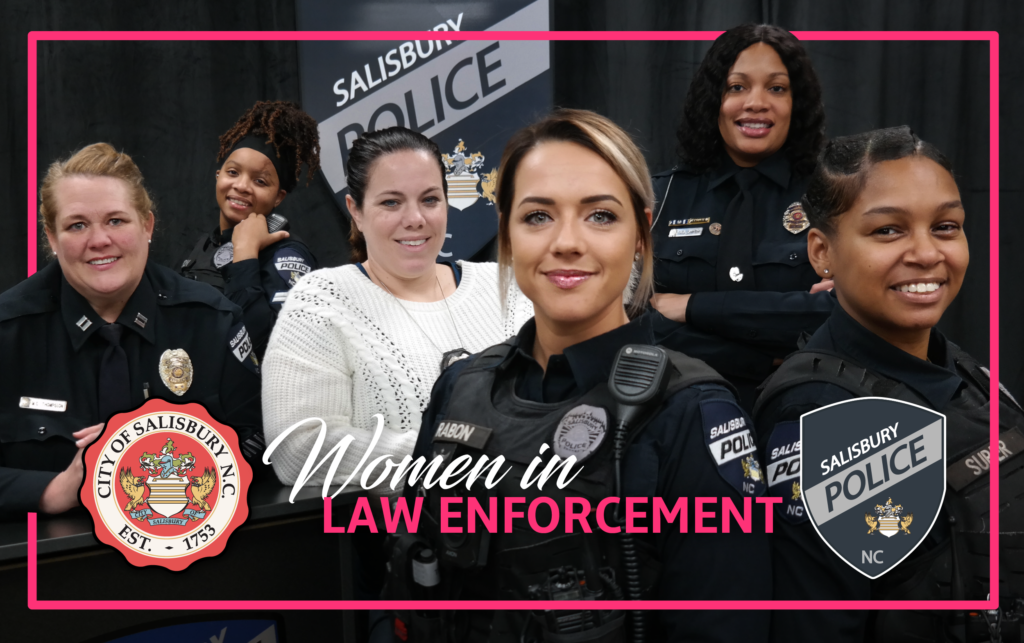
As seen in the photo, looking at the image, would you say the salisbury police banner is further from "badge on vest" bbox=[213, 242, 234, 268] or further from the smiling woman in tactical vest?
the smiling woman in tactical vest

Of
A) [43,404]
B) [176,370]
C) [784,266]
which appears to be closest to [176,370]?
[176,370]

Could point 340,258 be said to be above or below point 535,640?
above

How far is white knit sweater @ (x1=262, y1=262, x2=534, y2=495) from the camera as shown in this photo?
171 centimetres

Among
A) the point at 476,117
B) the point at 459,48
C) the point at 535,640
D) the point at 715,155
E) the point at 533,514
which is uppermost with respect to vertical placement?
the point at 459,48

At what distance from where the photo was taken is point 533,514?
1121 millimetres

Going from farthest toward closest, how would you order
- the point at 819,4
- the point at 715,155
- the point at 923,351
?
the point at 819,4 < the point at 715,155 < the point at 923,351

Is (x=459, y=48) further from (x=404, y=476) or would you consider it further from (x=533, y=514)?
(x=533, y=514)

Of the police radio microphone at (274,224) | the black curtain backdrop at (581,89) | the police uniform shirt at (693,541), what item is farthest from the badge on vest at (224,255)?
the police uniform shirt at (693,541)

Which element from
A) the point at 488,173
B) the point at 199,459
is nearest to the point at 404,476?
the point at 199,459

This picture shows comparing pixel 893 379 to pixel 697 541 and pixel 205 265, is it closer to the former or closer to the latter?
pixel 697 541

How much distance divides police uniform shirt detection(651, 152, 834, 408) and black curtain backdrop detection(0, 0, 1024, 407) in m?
1.09

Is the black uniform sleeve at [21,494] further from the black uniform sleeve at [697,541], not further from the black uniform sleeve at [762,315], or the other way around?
the black uniform sleeve at [762,315]

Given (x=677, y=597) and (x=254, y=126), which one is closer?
(x=677, y=597)

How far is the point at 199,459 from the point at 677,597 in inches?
35.9
